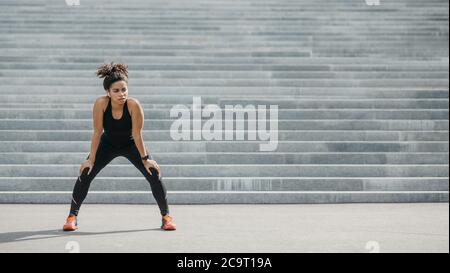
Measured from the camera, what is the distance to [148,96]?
34.9 ft

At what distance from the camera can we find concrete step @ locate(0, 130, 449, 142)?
30.6 feet

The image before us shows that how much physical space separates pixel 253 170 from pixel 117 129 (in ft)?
9.79

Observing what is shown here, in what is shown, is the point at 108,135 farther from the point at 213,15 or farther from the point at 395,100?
the point at 213,15

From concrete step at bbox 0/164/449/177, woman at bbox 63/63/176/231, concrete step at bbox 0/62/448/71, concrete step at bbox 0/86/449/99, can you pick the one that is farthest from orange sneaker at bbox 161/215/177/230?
concrete step at bbox 0/62/448/71

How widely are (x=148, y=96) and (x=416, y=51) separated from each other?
17.1ft

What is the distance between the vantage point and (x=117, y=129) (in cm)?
594

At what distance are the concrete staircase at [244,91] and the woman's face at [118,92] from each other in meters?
2.35

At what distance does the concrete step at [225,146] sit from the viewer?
9078mm

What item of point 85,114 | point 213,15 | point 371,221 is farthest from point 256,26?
point 371,221

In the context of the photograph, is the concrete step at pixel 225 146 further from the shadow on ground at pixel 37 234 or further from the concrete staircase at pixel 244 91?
the shadow on ground at pixel 37 234

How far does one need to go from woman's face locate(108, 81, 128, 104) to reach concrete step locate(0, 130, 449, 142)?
3535 millimetres

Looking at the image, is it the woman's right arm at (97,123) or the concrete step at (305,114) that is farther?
the concrete step at (305,114)

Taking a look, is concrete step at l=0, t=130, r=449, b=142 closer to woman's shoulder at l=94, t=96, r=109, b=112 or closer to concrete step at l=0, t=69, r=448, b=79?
concrete step at l=0, t=69, r=448, b=79

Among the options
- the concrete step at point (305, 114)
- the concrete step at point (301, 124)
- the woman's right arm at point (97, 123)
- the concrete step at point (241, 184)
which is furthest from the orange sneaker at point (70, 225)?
the concrete step at point (305, 114)
